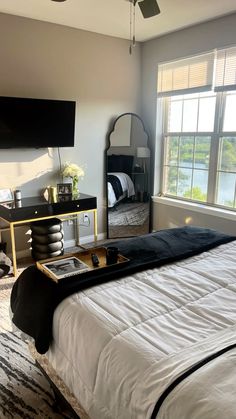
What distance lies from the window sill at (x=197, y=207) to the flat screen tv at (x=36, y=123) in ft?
4.66

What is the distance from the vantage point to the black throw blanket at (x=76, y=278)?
4.81 ft

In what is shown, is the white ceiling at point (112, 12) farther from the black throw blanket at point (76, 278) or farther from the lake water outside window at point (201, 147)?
the black throw blanket at point (76, 278)

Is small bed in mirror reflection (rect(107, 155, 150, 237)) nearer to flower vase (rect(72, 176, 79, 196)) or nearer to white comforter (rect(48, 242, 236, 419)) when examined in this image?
flower vase (rect(72, 176, 79, 196))

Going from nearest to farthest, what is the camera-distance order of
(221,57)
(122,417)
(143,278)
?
(122,417), (143,278), (221,57)

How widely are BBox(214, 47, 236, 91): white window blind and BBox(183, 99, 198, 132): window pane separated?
40 cm

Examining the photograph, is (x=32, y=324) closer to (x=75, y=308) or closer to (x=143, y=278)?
(x=75, y=308)

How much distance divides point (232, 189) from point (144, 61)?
2116 millimetres

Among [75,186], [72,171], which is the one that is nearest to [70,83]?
[72,171]

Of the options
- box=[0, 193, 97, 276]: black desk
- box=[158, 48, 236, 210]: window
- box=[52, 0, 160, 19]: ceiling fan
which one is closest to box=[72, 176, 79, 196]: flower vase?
box=[0, 193, 97, 276]: black desk

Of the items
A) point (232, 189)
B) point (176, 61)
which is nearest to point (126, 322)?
point (232, 189)

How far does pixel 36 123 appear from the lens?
3350 millimetres

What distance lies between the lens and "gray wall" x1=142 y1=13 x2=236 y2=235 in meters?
3.28

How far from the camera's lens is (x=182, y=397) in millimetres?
914

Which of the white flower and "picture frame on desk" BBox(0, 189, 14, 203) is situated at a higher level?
the white flower
